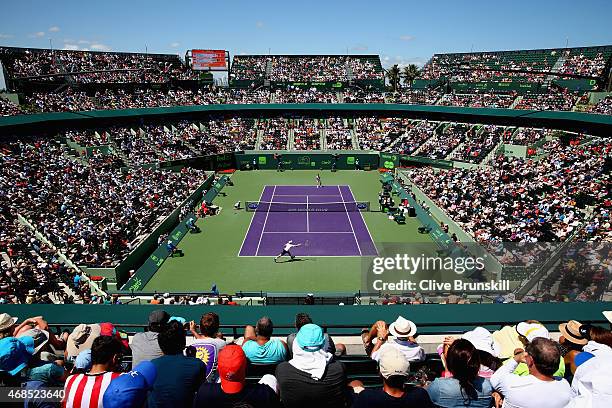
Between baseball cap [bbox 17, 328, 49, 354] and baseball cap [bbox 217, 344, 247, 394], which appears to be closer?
baseball cap [bbox 217, 344, 247, 394]

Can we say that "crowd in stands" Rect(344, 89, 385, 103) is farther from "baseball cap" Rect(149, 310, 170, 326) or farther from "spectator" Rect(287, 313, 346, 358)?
"baseball cap" Rect(149, 310, 170, 326)

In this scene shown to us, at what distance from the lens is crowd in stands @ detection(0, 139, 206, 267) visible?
20.6 metres

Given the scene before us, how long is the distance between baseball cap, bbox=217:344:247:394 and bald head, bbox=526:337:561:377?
232 centimetres

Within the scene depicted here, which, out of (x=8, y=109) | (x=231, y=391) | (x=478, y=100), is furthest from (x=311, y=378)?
(x=478, y=100)

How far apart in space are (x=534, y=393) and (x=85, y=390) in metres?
3.50

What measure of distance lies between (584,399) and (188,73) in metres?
62.4

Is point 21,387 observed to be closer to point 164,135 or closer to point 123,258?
point 123,258

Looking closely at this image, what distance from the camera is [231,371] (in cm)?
335

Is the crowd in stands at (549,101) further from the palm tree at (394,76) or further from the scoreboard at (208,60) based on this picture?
the scoreboard at (208,60)

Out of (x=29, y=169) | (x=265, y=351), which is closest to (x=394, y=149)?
(x=29, y=169)

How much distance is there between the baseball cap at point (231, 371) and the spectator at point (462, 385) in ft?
5.08

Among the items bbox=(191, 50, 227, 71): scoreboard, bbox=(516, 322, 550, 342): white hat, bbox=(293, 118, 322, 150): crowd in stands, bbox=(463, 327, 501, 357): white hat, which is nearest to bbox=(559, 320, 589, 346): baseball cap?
bbox=(516, 322, 550, 342): white hat

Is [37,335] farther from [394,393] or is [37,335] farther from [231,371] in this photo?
[394,393]

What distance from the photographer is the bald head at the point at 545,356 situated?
3.42m
